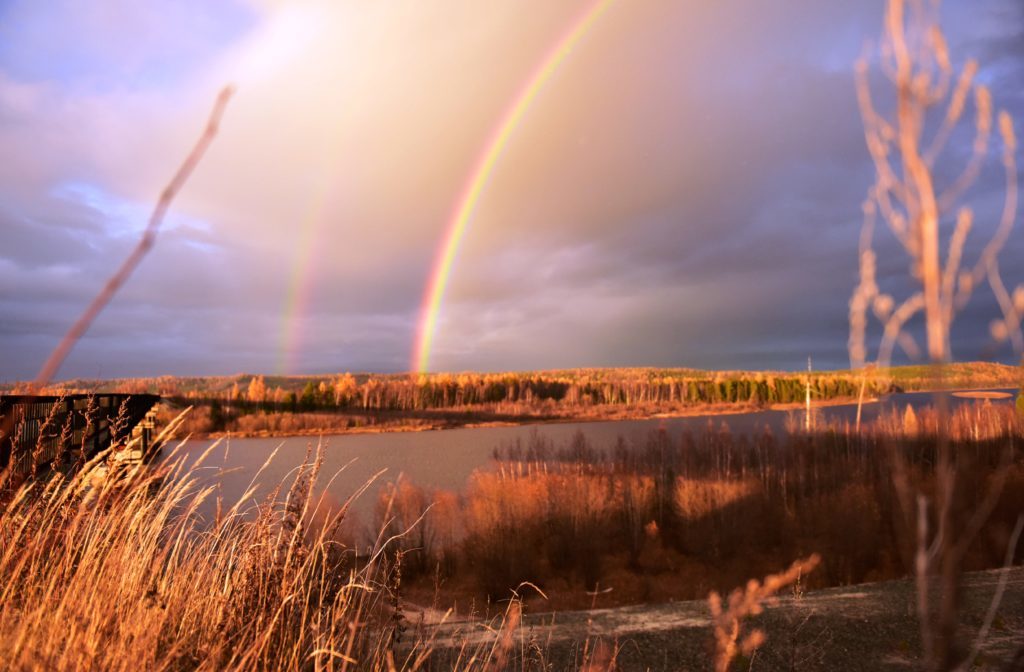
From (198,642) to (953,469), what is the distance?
2.58m

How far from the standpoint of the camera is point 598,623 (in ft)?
34.6

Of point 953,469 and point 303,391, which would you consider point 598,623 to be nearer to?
point 953,469

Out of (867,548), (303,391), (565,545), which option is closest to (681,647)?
(565,545)

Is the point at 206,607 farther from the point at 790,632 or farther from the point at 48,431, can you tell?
the point at 790,632

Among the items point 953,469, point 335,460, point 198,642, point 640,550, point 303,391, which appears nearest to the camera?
point 953,469

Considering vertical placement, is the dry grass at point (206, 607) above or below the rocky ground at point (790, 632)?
above

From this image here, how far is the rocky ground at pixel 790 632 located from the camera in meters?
8.57

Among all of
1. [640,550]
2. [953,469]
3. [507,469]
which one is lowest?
[640,550]

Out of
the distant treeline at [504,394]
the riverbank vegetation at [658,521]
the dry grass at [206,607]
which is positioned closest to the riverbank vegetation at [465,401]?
the distant treeline at [504,394]

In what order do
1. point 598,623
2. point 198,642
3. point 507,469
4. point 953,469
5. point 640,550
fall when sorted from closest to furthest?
point 953,469, point 198,642, point 598,623, point 640,550, point 507,469

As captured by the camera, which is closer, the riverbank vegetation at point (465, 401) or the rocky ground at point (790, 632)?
the rocky ground at point (790, 632)

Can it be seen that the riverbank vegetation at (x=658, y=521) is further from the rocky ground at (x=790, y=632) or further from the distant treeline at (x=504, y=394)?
the distant treeline at (x=504, y=394)

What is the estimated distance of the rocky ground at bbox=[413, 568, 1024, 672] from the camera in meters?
8.57

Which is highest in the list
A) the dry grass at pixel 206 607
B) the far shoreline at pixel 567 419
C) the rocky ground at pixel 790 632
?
the dry grass at pixel 206 607
